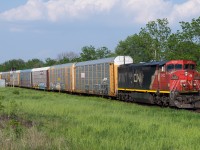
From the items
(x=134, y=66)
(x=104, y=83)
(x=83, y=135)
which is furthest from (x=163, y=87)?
(x=83, y=135)

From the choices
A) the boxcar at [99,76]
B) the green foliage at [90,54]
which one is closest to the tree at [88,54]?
the green foliage at [90,54]

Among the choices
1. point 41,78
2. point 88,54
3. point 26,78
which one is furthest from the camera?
point 88,54

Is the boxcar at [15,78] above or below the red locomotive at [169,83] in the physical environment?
above

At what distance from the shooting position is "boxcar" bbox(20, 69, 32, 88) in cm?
7026

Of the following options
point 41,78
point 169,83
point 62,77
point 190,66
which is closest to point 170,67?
point 169,83

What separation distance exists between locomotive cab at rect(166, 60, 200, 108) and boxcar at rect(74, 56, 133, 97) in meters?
10.4

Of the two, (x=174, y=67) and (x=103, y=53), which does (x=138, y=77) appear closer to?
(x=174, y=67)

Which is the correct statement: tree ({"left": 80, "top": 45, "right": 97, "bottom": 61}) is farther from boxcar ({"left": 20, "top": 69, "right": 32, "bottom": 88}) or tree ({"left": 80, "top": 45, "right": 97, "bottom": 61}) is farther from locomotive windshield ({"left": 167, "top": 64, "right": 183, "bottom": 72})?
locomotive windshield ({"left": 167, "top": 64, "right": 183, "bottom": 72})

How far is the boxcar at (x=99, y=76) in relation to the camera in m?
35.8

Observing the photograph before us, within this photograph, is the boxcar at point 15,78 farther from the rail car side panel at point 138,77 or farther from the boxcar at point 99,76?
the rail car side panel at point 138,77

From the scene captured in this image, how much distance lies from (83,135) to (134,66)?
19.0 meters

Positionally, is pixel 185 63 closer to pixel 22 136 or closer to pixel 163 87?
pixel 163 87

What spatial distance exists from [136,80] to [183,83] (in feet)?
20.1

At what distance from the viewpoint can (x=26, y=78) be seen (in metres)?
73.3
